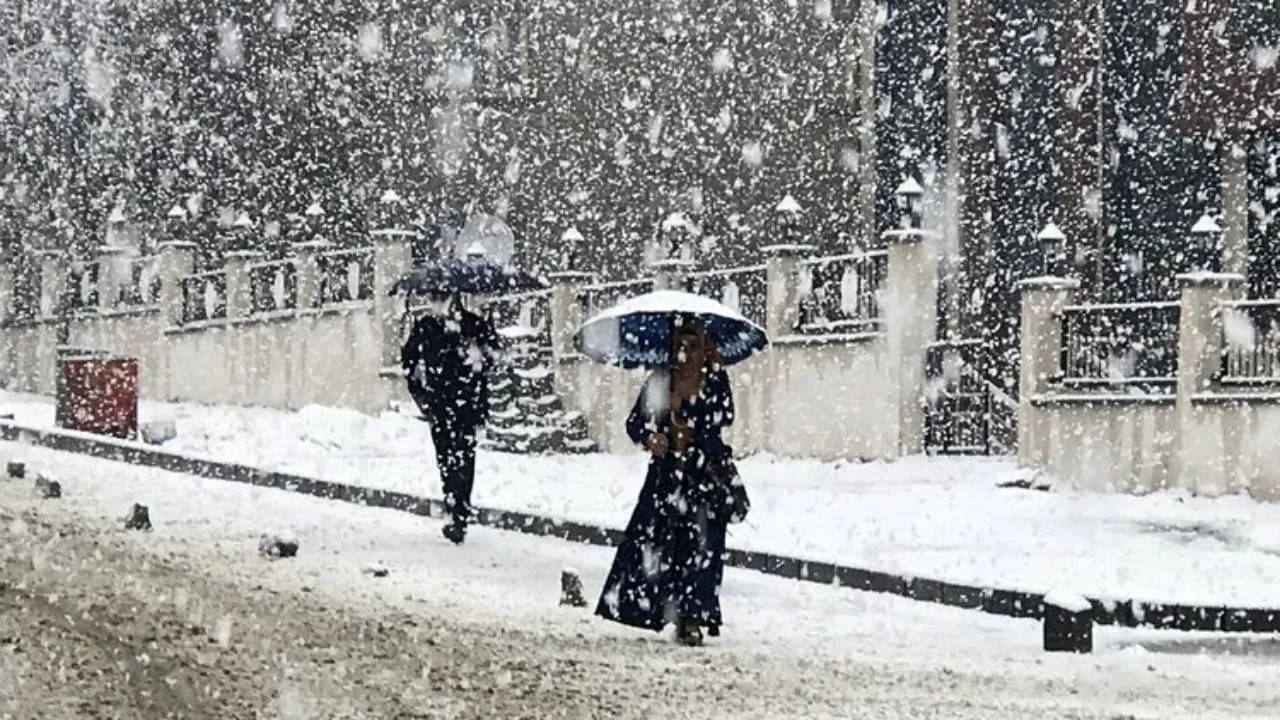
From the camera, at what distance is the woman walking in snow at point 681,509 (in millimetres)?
11297

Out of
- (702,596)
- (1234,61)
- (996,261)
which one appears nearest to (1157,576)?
(702,596)

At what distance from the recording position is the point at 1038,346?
21.5 metres

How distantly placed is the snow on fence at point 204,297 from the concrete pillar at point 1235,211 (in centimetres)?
1752

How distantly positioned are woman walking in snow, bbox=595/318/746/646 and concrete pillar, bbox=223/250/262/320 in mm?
23509

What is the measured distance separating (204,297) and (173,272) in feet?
2.72

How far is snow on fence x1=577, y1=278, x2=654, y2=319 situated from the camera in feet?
84.8

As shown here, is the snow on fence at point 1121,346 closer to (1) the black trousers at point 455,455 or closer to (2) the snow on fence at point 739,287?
(2) the snow on fence at point 739,287

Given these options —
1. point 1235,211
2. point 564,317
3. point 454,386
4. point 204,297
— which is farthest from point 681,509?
point 204,297

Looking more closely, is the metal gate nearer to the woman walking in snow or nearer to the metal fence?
the metal fence

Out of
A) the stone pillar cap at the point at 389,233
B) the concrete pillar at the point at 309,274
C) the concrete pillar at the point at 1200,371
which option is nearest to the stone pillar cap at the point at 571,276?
the stone pillar cap at the point at 389,233

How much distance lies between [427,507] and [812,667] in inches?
375

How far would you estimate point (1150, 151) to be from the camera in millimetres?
26188

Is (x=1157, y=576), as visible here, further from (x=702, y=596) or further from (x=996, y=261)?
(x=996, y=261)

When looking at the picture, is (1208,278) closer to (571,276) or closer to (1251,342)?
(1251,342)
